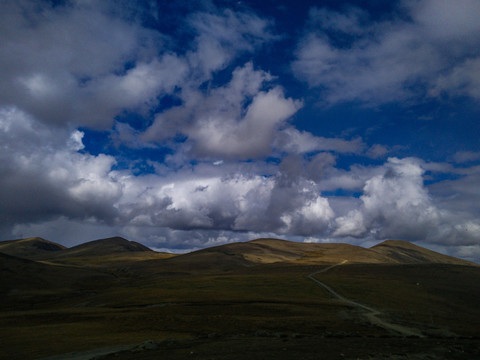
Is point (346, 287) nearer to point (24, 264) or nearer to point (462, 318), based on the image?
point (462, 318)

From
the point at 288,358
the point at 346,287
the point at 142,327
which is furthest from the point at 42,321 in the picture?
the point at 346,287

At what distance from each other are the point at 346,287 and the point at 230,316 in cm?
4602

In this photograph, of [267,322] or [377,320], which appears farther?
[377,320]

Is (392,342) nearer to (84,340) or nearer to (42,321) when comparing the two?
(84,340)

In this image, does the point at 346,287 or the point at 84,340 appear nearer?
the point at 84,340

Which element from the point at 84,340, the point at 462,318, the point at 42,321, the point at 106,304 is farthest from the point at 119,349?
the point at 462,318

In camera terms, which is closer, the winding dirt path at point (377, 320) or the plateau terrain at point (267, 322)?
the plateau terrain at point (267, 322)

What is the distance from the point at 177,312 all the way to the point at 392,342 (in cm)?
3253

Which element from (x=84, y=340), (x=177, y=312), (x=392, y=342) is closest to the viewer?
(x=392, y=342)

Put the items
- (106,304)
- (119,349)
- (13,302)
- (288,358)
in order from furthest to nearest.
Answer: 1. (13,302)
2. (106,304)
3. (119,349)
4. (288,358)

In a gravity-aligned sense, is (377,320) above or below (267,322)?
below

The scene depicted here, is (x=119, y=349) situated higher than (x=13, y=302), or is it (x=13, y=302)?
(x=119, y=349)

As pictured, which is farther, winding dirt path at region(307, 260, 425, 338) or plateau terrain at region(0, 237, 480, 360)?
winding dirt path at region(307, 260, 425, 338)

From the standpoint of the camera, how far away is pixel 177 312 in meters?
52.3
